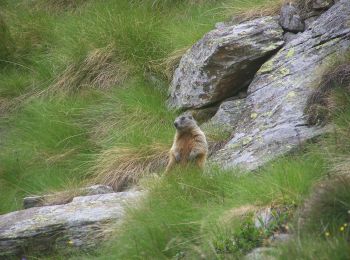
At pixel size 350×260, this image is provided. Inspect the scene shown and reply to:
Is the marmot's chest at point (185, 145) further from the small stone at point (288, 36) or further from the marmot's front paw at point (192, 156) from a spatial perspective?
the small stone at point (288, 36)

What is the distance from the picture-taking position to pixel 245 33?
9500 millimetres

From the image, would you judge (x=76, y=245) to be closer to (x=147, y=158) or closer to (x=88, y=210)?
(x=88, y=210)

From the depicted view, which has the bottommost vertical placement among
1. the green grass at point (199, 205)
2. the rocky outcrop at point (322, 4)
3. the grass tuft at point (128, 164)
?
the grass tuft at point (128, 164)

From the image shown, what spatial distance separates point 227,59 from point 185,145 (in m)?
1.61

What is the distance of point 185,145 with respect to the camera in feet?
27.6

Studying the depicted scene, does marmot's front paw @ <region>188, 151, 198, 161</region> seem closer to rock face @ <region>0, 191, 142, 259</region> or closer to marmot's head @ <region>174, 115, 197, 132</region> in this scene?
marmot's head @ <region>174, 115, 197, 132</region>

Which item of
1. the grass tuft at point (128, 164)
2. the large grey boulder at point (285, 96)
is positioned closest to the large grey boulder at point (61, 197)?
the grass tuft at point (128, 164)

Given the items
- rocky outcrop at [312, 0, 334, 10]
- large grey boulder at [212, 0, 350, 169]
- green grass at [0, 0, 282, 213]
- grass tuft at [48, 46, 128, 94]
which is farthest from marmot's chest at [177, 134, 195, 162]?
grass tuft at [48, 46, 128, 94]

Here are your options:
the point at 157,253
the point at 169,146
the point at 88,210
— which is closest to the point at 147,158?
the point at 169,146

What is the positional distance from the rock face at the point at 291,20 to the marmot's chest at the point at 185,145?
2.05 metres

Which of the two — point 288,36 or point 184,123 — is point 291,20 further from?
point 184,123

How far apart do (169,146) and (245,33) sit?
1.72 meters

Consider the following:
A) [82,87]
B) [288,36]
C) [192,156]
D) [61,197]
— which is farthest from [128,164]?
[82,87]

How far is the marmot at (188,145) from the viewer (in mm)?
8266
